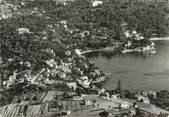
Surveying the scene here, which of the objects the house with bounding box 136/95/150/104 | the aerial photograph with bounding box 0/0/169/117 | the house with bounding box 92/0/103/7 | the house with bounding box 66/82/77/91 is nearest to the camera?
the aerial photograph with bounding box 0/0/169/117

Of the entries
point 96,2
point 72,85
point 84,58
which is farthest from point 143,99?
point 96,2

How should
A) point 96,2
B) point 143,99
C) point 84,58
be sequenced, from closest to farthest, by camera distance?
point 143,99 → point 84,58 → point 96,2

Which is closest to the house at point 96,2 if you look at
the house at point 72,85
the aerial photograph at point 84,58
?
the aerial photograph at point 84,58

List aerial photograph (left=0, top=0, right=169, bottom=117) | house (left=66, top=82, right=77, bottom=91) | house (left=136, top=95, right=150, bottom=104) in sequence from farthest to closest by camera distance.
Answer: house (left=66, top=82, right=77, bottom=91) → house (left=136, top=95, right=150, bottom=104) → aerial photograph (left=0, top=0, right=169, bottom=117)

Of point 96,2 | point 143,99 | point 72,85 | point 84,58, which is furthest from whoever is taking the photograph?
point 96,2

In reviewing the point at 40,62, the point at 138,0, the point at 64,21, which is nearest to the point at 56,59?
the point at 40,62

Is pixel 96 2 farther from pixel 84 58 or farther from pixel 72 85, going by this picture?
pixel 72 85

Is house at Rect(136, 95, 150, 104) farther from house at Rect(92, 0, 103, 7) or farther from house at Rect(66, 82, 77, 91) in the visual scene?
house at Rect(92, 0, 103, 7)

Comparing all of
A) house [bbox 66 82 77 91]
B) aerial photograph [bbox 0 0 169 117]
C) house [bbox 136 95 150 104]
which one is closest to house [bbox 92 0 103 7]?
aerial photograph [bbox 0 0 169 117]

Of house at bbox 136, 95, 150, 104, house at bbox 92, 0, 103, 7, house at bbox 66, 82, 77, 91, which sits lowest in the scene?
house at bbox 136, 95, 150, 104
